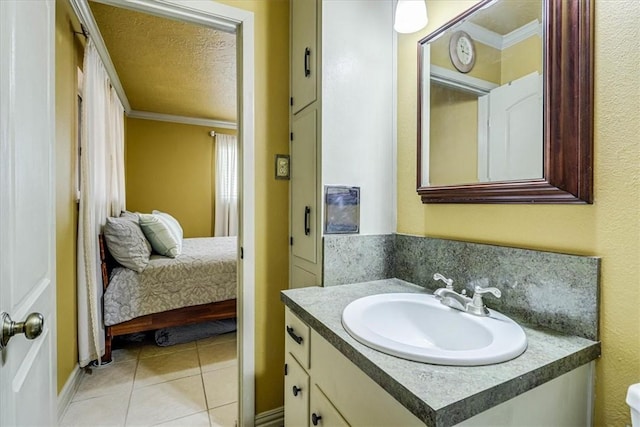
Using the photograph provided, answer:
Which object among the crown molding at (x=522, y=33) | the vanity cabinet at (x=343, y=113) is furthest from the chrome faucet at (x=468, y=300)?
the crown molding at (x=522, y=33)

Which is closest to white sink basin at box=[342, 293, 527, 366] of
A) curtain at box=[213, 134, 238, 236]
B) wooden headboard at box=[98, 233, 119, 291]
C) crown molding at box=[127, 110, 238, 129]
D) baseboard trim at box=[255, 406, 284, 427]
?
baseboard trim at box=[255, 406, 284, 427]

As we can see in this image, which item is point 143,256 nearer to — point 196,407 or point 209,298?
point 209,298

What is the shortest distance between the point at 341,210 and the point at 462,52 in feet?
2.56

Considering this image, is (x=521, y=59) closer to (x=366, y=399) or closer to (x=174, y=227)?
(x=366, y=399)

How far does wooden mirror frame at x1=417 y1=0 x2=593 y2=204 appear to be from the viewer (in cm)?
79

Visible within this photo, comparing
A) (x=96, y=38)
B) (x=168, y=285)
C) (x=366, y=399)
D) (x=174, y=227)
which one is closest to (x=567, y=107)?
(x=366, y=399)

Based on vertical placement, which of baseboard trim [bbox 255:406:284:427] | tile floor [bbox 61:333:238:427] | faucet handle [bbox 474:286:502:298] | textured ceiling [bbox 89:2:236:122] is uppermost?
textured ceiling [bbox 89:2:236:122]

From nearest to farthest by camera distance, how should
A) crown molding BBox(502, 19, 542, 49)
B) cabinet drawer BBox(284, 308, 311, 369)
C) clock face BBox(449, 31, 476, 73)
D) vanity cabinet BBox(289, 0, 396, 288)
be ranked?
crown molding BBox(502, 19, 542, 49)
cabinet drawer BBox(284, 308, 311, 369)
clock face BBox(449, 31, 476, 73)
vanity cabinet BBox(289, 0, 396, 288)

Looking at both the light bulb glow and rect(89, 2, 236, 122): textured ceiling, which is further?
rect(89, 2, 236, 122): textured ceiling

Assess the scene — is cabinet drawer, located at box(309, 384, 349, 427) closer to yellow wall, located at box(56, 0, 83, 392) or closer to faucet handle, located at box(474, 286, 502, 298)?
faucet handle, located at box(474, 286, 502, 298)

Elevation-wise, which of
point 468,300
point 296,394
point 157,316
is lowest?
point 157,316

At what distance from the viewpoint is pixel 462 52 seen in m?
1.16

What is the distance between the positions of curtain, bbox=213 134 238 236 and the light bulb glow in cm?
416

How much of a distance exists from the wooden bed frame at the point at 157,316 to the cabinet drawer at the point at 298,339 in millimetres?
1633
